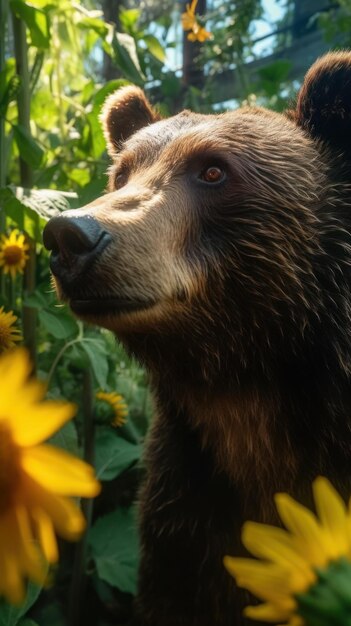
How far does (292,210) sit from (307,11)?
1869 mm

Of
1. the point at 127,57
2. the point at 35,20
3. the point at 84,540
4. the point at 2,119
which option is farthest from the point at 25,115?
the point at 84,540

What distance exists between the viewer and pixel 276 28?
2.59m

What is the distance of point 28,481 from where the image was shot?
251mm

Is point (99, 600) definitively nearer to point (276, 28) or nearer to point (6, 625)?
point (6, 625)

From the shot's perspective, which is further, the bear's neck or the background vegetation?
the background vegetation

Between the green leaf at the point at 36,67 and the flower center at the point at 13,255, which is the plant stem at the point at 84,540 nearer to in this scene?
the flower center at the point at 13,255

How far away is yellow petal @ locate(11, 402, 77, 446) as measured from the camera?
0.25 metres

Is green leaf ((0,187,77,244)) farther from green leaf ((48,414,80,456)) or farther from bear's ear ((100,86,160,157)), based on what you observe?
green leaf ((48,414,80,456))

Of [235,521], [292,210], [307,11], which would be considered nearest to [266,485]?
[235,521]

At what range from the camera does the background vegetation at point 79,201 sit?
1610 mm

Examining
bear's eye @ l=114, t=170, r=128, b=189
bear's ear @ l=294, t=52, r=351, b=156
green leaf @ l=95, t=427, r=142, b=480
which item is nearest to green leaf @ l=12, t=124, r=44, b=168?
bear's eye @ l=114, t=170, r=128, b=189

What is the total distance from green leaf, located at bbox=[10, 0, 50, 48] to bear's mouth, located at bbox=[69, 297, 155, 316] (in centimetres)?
88

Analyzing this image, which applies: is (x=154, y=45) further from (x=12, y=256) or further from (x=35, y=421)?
(x=35, y=421)

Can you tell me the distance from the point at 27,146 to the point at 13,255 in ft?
0.89
